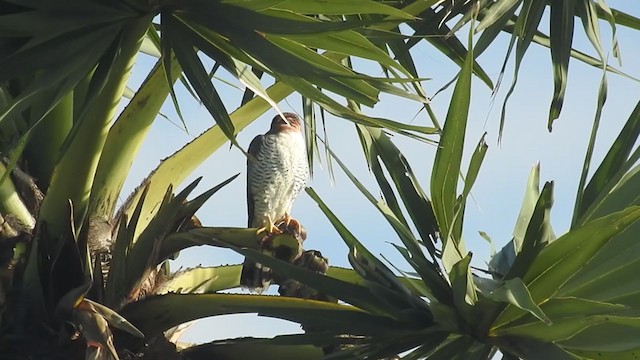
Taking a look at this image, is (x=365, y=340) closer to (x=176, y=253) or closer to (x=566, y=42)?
(x=176, y=253)

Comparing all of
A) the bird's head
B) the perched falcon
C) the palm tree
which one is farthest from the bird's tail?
the bird's head

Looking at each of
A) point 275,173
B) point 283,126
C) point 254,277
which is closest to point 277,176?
point 275,173

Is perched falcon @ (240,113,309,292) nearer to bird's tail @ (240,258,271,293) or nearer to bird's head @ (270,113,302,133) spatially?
bird's head @ (270,113,302,133)

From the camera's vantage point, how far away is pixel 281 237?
121 inches

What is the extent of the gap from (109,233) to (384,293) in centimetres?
108

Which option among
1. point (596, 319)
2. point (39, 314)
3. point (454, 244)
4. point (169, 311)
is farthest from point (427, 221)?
point (39, 314)

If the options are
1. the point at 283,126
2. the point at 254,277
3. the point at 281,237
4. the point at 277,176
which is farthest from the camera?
the point at 283,126

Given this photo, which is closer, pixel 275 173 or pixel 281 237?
pixel 281 237

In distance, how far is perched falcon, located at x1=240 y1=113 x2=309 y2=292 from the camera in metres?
5.52

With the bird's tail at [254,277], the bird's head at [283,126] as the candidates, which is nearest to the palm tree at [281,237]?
the bird's tail at [254,277]

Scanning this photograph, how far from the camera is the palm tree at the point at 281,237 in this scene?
2418 mm

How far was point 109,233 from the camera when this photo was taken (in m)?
3.35

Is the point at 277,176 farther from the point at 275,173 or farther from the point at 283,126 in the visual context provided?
the point at 283,126

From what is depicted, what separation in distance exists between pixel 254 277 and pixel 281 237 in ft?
1.12
